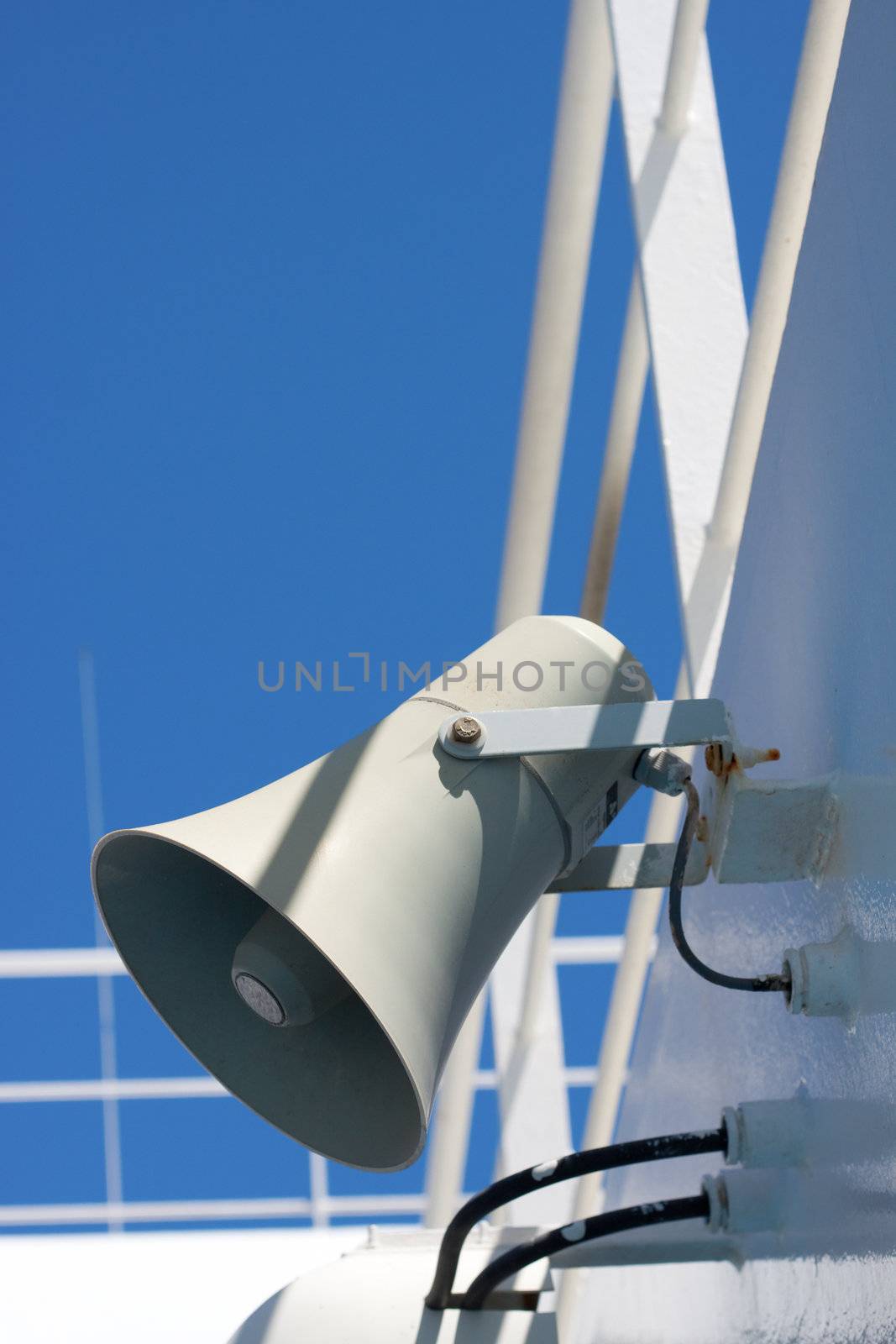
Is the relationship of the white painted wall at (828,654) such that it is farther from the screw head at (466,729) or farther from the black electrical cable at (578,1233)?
the screw head at (466,729)

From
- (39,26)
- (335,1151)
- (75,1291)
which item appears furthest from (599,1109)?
(39,26)

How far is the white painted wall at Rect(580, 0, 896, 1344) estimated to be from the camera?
3.11 ft

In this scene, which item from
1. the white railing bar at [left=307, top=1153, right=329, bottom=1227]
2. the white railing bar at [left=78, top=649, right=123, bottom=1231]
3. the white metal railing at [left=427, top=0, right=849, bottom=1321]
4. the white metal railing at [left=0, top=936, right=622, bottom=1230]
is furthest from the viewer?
the white railing bar at [left=78, top=649, right=123, bottom=1231]

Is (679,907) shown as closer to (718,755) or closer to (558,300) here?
(718,755)

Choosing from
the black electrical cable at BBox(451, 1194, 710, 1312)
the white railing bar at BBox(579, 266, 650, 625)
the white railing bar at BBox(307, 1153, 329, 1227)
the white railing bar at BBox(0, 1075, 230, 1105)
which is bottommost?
the white railing bar at BBox(307, 1153, 329, 1227)

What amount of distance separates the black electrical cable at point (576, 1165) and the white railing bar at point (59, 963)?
3686mm

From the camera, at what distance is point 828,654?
1104mm

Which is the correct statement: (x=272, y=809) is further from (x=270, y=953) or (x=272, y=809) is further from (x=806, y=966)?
(x=806, y=966)

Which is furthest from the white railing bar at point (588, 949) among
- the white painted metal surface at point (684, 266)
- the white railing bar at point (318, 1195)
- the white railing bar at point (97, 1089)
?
the white painted metal surface at point (684, 266)

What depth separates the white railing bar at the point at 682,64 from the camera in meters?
2.13

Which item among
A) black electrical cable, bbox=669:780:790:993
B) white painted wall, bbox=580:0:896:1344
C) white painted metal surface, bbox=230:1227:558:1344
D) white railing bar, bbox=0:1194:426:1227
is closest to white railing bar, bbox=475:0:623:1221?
white painted wall, bbox=580:0:896:1344

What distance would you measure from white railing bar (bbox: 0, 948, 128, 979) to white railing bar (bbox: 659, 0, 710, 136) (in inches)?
138

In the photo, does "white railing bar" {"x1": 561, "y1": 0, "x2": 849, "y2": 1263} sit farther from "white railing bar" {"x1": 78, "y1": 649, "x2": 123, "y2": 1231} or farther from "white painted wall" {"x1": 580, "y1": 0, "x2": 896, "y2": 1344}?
"white railing bar" {"x1": 78, "y1": 649, "x2": 123, "y2": 1231}

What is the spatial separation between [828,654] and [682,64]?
142 centimetres
